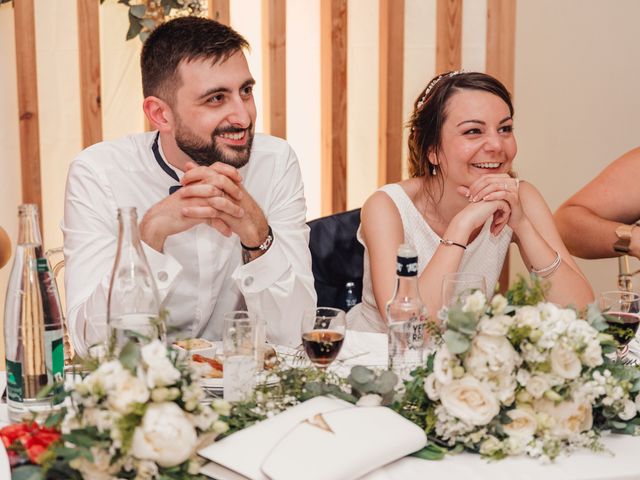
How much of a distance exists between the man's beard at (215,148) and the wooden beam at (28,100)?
1207 mm

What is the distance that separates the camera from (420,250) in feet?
8.75

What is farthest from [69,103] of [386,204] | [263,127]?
[386,204]

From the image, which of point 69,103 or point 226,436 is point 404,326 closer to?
point 226,436

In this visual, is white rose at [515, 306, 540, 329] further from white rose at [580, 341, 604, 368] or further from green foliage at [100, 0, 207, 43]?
green foliage at [100, 0, 207, 43]

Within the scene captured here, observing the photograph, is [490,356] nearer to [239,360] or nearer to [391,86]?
[239,360]

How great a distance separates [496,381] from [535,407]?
87mm

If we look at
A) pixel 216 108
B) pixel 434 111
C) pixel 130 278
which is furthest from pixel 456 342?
pixel 434 111

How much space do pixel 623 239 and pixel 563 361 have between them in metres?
1.58

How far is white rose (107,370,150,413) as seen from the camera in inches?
40.6

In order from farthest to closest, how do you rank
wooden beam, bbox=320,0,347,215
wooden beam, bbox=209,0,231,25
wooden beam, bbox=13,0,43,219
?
wooden beam, bbox=320,0,347,215 → wooden beam, bbox=209,0,231,25 → wooden beam, bbox=13,0,43,219

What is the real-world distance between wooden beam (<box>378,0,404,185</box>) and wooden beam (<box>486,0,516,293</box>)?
425mm

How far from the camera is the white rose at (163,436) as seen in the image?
1036 millimetres

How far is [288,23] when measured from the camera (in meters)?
3.59

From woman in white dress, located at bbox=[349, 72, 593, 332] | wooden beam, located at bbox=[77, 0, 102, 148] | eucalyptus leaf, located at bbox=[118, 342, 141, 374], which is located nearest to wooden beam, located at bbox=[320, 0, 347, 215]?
woman in white dress, located at bbox=[349, 72, 593, 332]
